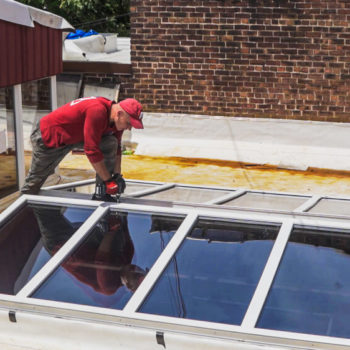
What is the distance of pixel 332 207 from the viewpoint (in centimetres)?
659

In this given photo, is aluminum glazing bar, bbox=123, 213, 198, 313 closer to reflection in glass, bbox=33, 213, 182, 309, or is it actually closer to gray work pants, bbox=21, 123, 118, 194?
reflection in glass, bbox=33, 213, 182, 309

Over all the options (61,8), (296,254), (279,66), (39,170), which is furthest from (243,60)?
(61,8)

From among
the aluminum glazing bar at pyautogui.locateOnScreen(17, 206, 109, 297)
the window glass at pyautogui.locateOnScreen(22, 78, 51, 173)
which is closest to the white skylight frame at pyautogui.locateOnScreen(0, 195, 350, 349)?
the aluminum glazing bar at pyautogui.locateOnScreen(17, 206, 109, 297)

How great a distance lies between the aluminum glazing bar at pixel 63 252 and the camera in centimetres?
392

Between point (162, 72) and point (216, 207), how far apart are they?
9.18 metres

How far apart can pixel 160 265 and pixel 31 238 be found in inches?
43.7

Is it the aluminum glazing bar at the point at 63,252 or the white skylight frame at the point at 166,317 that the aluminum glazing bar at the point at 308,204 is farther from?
the aluminum glazing bar at the point at 63,252

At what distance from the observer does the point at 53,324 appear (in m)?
3.70

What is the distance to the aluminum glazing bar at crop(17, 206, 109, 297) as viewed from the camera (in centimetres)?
392

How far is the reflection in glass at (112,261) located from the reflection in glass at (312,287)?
2.71ft

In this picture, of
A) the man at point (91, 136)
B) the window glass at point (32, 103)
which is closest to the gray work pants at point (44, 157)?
the man at point (91, 136)

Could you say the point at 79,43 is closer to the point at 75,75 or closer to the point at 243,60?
the point at 75,75

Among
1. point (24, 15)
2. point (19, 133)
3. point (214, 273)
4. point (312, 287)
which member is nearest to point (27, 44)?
point (24, 15)

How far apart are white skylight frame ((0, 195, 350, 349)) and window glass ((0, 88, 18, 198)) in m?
5.26
